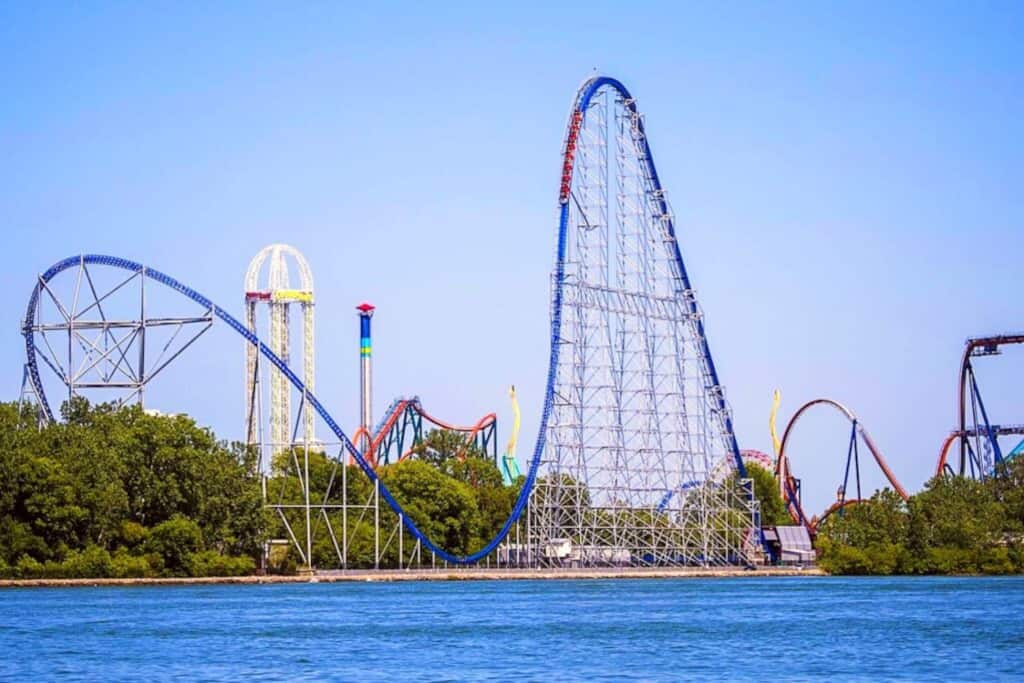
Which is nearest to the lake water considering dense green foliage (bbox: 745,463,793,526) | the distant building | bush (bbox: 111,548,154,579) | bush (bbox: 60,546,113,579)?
bush (bbox: 60,546,113,579)

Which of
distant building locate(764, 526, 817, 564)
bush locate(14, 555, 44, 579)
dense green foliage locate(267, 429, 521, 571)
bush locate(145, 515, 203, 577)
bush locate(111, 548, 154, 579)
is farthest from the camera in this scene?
distant building locate(764, 526, 817, 564)

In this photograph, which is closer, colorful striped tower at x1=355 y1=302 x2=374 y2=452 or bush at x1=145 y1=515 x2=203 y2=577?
bush at x1=145 y1=515 x2=203 y2=577

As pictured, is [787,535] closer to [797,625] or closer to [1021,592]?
[1021,592]

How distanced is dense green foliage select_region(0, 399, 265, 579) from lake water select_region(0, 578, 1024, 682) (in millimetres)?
1975

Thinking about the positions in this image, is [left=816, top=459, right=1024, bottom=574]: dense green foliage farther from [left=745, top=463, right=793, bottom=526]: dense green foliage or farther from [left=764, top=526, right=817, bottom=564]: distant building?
[left=745, top=463, right=793, bottom=526]: dense green foliage

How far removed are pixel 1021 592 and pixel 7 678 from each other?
119 ft

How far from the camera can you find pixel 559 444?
67.2m

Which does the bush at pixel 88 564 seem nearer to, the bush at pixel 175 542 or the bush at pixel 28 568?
the bush at pixel 28 568

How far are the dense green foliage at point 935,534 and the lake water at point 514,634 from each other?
484 inches

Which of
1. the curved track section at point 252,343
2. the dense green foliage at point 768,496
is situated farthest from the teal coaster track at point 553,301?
the dense green foliage at point 768,496

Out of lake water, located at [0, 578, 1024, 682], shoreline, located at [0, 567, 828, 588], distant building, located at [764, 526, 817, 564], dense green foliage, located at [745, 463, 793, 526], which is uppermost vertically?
dense green foliage, located at [745, 463, 793, 526]

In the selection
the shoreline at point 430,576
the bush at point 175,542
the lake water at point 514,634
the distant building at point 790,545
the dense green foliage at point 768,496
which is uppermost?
the dense green foliage at point 768,496

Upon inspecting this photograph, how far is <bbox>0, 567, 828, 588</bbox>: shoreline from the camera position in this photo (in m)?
61.7

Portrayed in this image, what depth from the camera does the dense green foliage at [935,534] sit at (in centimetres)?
7419
